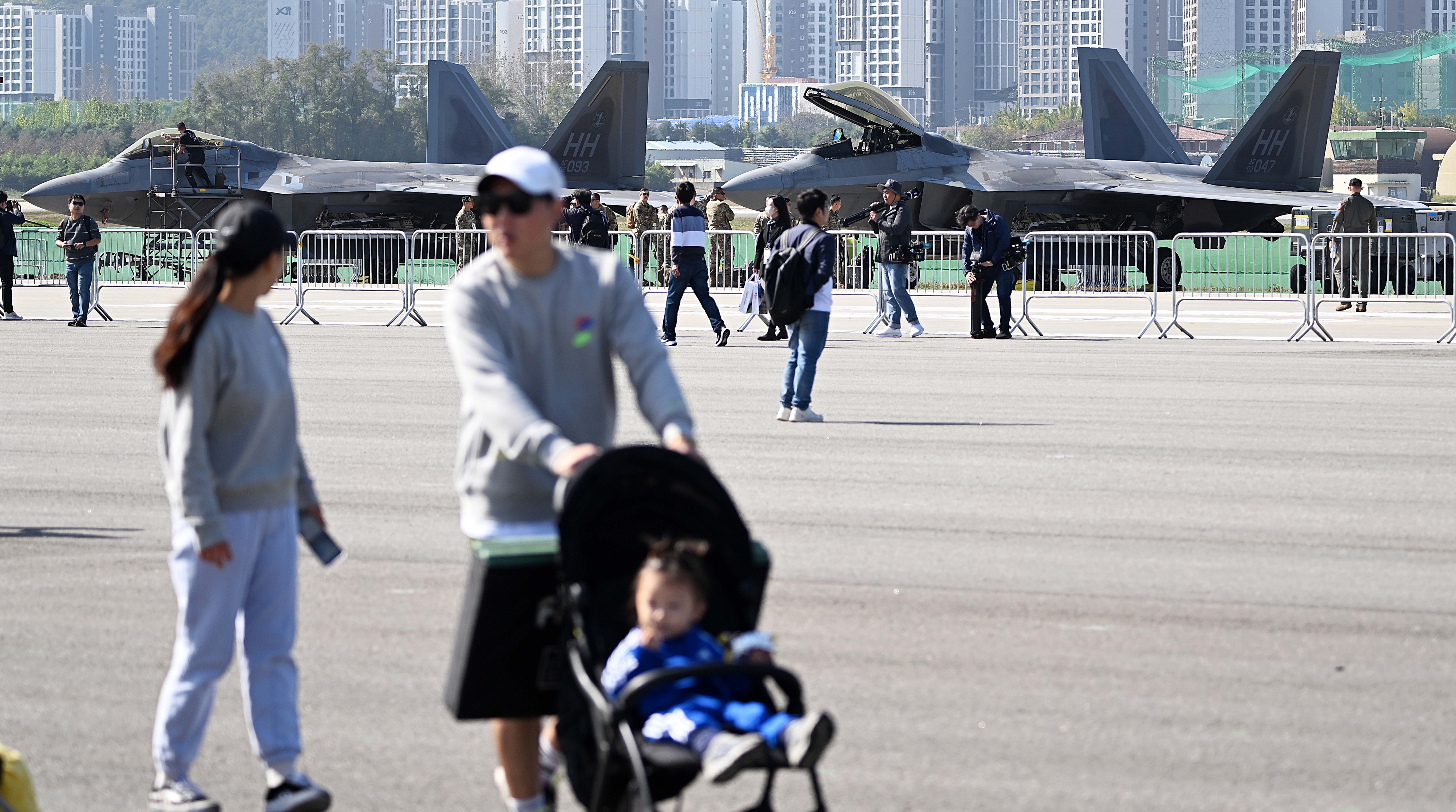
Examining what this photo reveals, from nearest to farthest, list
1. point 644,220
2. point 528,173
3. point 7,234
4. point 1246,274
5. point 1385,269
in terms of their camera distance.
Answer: point 528,173 < point 7,234 < point 1385,269 < point 1246,274 < point 644,220

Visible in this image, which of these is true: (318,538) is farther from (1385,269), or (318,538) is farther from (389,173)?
(389,173)

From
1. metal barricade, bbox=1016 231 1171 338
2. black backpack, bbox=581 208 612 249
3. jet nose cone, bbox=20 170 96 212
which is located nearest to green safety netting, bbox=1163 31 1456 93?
metal barricade, bbox=1016 231 1171 338

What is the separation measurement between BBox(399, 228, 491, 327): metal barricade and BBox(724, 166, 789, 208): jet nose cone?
6893mm

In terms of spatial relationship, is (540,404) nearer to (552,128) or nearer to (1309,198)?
(1309,198)

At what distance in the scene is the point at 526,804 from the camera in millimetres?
3930

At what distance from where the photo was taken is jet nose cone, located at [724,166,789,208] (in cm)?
3469

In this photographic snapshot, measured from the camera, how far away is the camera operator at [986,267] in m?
19.9

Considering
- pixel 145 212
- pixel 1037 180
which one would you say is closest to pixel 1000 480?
pixel 1037 180

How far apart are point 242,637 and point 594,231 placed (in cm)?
1946

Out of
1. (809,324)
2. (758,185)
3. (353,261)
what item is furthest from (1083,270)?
(809,324)

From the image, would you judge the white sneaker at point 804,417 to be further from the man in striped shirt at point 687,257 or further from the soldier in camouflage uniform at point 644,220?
the soldier in camouflage uniform at point 644,220

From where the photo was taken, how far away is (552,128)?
569 feet

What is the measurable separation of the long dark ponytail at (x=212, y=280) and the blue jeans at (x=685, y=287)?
14477 mm

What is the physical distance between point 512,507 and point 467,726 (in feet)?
4.38
